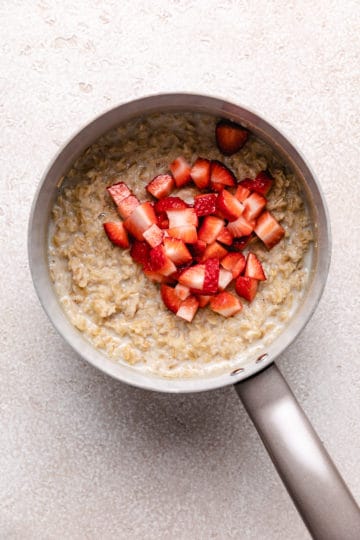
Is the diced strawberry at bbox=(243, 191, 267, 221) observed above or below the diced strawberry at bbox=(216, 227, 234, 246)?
above

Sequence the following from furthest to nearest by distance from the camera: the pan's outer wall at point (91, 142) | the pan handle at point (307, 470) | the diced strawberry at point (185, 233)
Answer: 1. the diced strawberry at point (185, 233)
2. the pan's outer wall at point (91, 142)
3. the pan handle at point (307, 470)

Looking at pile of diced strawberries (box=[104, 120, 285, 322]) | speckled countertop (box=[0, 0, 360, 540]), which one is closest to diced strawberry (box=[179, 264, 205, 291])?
pile of diced strawberries (box=[104, 120, 285, 322])

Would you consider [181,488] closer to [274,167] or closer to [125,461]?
[125,461]

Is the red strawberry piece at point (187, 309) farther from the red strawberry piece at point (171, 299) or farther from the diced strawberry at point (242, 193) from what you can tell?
the diced strawberry at point (242, 193)

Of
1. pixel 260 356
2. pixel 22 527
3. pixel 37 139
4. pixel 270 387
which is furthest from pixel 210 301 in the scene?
pixel 22 527

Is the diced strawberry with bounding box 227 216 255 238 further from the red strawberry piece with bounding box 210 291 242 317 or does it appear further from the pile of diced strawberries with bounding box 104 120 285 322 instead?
the red strawberry piece with bounding box 210 291 242 317

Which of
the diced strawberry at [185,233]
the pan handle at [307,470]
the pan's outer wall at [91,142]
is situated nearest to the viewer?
the pan handle at [307,470]

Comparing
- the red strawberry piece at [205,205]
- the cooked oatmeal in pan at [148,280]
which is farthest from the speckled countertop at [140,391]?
the red strawberry piece at [205,205]
